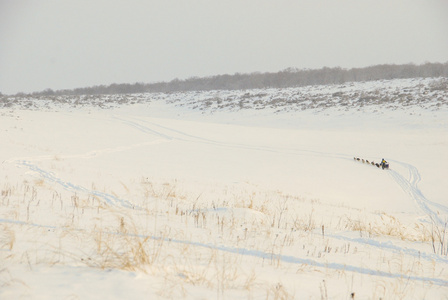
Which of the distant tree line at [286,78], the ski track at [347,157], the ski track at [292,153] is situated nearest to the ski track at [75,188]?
the ski track at [292,153]

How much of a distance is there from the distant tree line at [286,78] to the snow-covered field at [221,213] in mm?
46248

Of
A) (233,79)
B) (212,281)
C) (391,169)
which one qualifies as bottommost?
(391,169)

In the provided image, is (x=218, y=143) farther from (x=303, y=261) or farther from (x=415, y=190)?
(x=303, y=261)

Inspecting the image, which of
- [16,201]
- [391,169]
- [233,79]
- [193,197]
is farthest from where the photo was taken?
[233,79]

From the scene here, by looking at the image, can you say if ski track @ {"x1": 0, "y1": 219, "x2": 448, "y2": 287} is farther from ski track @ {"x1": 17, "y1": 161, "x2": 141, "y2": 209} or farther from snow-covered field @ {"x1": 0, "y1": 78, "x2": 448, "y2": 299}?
ski track @ {"x1": 17, "y1": 161, "x2": 141, "y2": 209}

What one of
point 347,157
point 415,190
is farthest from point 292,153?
point 415,190

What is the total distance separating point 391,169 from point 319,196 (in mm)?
7527

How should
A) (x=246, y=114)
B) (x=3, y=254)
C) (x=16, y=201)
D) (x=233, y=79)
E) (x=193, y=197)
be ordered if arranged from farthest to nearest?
1. (x=233, y=79)
2. (x=246, y=114)
3. (x=193, y=197)
4. (x=16, y=201)
5. (x=3, y=254)

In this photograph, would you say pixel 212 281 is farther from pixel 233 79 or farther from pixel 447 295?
pixel 233 79

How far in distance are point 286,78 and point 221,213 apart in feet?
256

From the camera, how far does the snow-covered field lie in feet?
8.43

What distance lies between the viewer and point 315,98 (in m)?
42.9

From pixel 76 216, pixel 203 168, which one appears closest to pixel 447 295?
pixel 76 216

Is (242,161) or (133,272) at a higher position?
(133,272)
